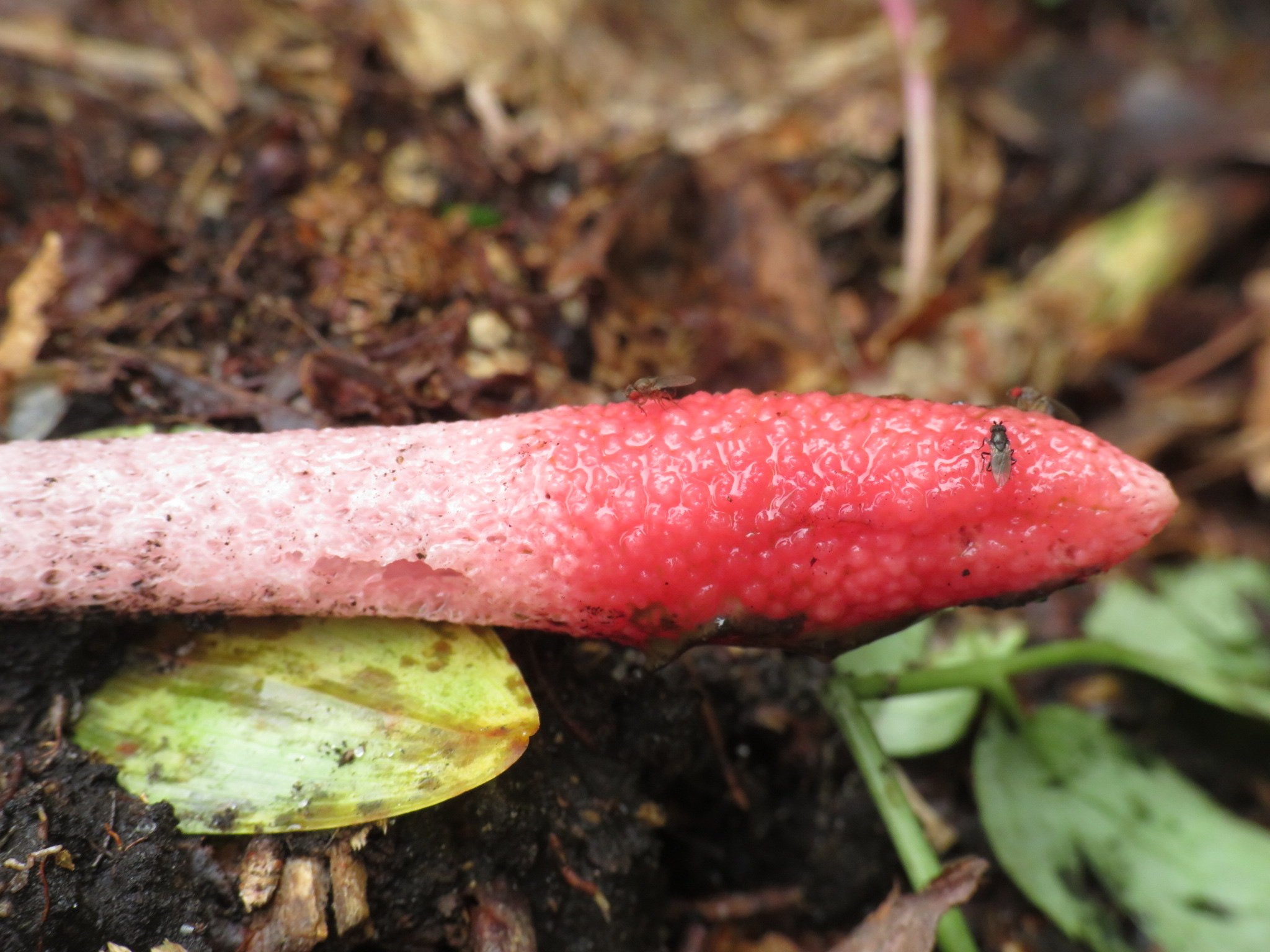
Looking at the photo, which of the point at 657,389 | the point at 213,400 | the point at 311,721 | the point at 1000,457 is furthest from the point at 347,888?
the point at 1000,457

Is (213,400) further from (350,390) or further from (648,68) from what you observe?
(648,68)

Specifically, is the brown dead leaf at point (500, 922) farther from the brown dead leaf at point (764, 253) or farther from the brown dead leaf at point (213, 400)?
the brown dead leaf at point (764, 253)

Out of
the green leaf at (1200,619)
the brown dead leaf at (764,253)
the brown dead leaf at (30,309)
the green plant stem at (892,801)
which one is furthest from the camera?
the brown dead leaf at (764,253)

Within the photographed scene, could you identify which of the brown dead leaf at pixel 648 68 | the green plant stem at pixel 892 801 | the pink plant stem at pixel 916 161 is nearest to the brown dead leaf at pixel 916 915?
the green plant stem at pixel 892 801

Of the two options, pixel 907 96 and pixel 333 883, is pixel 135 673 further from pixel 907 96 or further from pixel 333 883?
pixel 907 96

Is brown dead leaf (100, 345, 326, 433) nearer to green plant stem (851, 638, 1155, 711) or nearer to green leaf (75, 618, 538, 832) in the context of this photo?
green leaf (75, 618, 538, 832)

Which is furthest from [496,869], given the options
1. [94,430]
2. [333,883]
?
[94,430]
